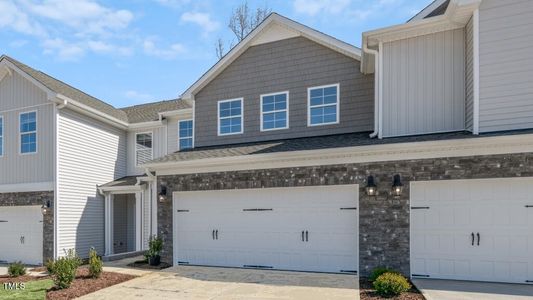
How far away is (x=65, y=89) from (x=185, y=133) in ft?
16.2

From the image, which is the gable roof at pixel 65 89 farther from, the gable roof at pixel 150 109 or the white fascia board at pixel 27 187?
the white fascia board at pixel 27 187

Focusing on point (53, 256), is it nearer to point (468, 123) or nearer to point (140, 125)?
point (140, 125)

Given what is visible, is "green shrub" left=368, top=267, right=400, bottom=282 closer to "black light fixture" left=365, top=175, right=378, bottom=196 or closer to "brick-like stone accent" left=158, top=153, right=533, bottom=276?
"brick-like stone accent" left=158, top=153, right=533, bottom=276

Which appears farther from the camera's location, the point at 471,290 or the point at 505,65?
the point at 505,65

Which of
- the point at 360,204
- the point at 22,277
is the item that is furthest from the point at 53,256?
the point at 360,204

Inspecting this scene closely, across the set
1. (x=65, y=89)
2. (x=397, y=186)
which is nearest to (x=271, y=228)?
(x=397, y=186)

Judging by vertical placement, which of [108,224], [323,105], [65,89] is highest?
→ [65,89]

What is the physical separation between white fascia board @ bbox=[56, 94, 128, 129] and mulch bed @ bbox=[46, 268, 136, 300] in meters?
6.26

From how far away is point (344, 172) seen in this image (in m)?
9.68

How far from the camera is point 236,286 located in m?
8.62

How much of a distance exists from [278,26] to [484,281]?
30.6 ft

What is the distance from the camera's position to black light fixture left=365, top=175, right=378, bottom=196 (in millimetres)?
9180

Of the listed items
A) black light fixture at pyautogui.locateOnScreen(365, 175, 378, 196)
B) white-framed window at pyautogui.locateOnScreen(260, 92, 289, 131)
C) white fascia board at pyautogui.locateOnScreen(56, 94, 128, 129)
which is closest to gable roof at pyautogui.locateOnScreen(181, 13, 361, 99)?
white-framed window at pyautogui.locateOnScreen(260, 92, 289, 131)

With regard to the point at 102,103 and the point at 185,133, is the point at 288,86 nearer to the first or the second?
the point at 185,133
